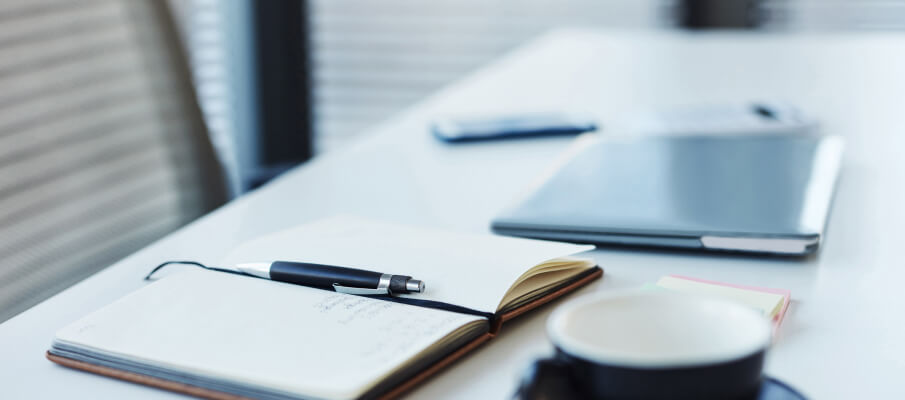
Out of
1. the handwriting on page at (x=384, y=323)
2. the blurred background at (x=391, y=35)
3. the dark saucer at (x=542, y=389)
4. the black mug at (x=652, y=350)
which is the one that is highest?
the black mug at (x=652, y=350)

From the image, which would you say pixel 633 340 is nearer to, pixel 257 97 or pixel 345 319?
pixel 345 319

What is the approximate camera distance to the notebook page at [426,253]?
68 centimetres

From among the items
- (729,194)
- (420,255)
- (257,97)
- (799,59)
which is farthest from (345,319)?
(257,97)

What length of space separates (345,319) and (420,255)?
0.45 ft

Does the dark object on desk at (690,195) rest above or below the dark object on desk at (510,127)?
above

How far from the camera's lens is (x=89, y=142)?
137cm

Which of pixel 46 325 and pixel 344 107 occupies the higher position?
pixel 46 325

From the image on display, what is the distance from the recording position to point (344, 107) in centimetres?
297

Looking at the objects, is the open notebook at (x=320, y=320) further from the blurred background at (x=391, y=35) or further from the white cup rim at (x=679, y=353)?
the blurred background at (x=391, y=35)

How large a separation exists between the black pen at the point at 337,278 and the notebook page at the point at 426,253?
16 millimetres

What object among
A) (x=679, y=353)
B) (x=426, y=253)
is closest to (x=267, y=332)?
(x=426, y=253)

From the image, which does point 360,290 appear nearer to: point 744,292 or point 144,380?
point 144,380

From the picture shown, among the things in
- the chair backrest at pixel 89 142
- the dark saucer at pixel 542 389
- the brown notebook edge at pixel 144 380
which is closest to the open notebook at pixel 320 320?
the brown notebook edge at pixel 144 380

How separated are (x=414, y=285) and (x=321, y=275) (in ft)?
0.24
